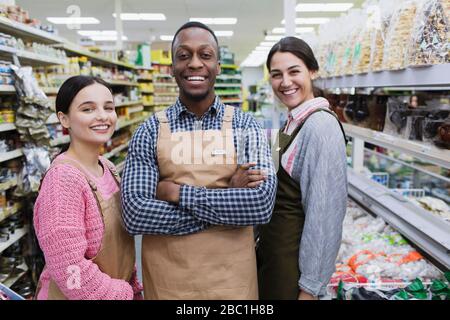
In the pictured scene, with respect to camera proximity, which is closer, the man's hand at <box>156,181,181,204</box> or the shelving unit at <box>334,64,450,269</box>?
the man's hand at <box>156,181,181,204</box>

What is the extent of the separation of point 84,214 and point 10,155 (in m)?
1.73

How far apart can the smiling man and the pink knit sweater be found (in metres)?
0.13

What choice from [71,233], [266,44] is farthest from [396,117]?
[266,44]

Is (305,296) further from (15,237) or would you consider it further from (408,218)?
(15,237)

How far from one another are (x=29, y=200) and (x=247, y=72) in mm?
29076

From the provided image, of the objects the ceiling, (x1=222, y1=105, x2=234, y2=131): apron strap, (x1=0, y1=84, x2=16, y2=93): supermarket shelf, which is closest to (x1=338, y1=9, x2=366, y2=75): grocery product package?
(x1=222, y1=105, x2=234, y2=131): apron strap

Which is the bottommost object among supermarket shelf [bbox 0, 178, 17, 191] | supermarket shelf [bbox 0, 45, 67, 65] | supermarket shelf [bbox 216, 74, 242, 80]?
supermarket shelf [bbox 0, 178, 17, 191]

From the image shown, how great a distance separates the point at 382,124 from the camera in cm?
257

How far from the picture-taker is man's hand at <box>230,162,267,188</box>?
4.02 ft

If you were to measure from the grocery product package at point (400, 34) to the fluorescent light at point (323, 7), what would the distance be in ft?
25.1

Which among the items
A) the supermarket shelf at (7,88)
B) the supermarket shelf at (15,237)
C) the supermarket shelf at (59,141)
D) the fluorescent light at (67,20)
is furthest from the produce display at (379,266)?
the fluorescent light at (67,20)

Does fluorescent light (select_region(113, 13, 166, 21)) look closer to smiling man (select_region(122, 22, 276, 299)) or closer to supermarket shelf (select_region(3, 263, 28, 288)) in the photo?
supermarket shelf (select_region(3, 263, 28, 288))

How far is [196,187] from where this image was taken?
122 cm
